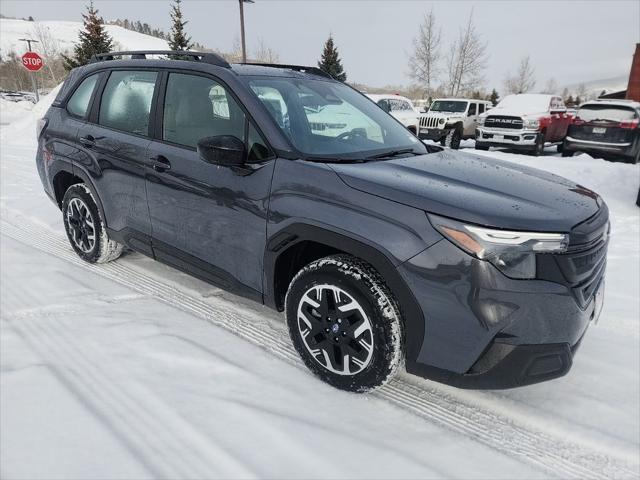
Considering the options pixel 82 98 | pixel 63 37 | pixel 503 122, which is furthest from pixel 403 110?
pixel 63 37

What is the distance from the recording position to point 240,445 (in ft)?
6.67

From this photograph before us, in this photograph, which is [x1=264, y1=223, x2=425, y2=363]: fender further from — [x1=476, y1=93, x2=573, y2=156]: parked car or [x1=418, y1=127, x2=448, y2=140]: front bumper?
[x1=418, y1=127, x2=448, y2=140]: front bumper

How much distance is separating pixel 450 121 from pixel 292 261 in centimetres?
1410

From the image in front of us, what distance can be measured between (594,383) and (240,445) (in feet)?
6.69

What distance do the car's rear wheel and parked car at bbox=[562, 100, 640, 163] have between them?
37.7ft

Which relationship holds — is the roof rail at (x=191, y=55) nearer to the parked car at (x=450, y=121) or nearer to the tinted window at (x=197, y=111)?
the tinted window at (x=197, y=111)

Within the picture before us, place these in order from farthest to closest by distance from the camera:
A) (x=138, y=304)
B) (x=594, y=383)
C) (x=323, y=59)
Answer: (x=323, y=59) < (x=138, y=304) < (x=594, y=383)

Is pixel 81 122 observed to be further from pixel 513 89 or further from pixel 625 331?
pixel 513 89

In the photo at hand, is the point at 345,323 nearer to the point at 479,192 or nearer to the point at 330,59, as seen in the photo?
the point at 479,192

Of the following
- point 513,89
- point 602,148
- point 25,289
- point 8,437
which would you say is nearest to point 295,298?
point 8,437

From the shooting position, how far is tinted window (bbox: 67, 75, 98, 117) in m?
3.88

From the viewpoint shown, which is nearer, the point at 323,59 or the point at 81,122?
the point at 81,122

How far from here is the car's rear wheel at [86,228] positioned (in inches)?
152

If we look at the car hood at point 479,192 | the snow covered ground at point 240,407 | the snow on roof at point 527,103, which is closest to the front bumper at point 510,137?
the snow on roof at point 527,103
